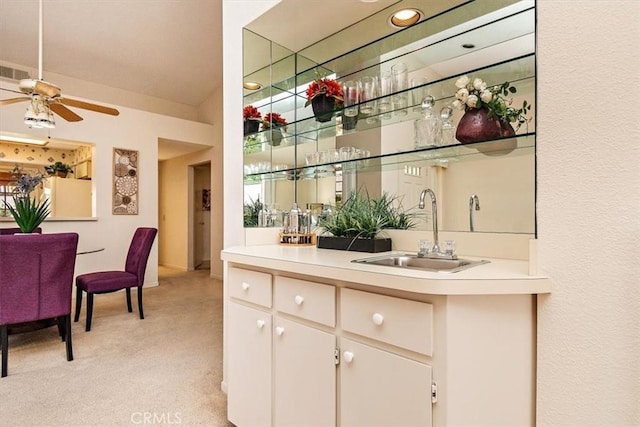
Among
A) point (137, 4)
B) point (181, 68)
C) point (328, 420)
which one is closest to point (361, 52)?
point (328, 420)

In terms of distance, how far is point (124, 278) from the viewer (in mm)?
3609

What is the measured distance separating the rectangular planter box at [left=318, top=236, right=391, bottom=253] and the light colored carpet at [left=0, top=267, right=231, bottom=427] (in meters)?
1.14

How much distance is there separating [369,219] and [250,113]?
1.09 m

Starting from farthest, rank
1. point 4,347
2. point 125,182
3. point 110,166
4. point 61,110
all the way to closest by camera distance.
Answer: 1. point 125,182
2. point 110,166
3. point 61,110
4. point 4,347

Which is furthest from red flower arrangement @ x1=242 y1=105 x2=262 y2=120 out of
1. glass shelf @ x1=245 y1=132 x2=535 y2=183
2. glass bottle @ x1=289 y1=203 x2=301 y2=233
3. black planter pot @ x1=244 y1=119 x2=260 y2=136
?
glass bottle @ x1=289 y1=203 x2=301 y2=233

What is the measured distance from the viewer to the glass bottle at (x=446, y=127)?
5.57ft

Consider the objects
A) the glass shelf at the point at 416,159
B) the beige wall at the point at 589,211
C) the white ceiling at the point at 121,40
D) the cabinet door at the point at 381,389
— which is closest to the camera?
the beige wall at the point at 589,211

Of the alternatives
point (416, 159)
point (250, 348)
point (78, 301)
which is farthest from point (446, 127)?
point (78, 301)

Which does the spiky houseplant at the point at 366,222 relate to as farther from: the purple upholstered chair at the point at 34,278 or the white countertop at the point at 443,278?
the purple upholstered chair at the point at 34,278

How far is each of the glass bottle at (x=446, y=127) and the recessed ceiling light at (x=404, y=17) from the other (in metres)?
0.64

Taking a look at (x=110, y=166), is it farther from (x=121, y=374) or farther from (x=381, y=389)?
(x=381, y=389)

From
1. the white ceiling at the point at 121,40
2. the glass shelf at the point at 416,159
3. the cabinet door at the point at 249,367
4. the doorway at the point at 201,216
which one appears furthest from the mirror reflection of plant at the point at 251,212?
the doorway at the point at 201,216

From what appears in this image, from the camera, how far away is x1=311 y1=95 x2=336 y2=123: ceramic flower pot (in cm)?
218

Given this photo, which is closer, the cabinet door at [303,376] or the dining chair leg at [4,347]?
the cabinet door at [303,376]
